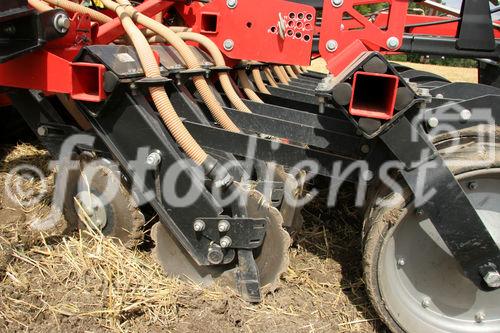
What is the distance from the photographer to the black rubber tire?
2.03 metres

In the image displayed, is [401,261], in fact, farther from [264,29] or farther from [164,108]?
[264,29]

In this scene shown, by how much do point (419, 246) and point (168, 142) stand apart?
53.3 inches

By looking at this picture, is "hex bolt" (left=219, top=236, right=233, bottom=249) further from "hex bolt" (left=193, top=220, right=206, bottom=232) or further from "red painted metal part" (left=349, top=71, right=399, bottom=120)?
"red painted metal part" (left=349, top=71, right=399, bottom=120)

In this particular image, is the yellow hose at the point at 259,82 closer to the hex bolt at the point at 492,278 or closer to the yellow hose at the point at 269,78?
the yellow hose at the point at 269,78

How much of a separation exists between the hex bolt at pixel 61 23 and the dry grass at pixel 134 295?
1133mm

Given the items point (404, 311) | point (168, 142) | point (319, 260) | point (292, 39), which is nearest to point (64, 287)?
point (168, 142)

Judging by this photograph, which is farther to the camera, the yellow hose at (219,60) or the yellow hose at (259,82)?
the yellow hose at (259,82)

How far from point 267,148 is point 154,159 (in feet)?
1.88

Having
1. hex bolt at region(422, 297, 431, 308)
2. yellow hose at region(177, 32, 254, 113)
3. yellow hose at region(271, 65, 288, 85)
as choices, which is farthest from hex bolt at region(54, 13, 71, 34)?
yellow hose at region(271, 65, 288, 85)

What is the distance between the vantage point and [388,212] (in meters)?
2.07

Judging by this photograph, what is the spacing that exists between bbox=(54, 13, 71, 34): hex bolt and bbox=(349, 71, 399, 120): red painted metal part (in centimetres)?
139

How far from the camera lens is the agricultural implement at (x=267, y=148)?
79.3 inches

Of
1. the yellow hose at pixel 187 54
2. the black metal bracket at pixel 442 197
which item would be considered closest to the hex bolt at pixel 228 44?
the yellow hose at pixel 187 54

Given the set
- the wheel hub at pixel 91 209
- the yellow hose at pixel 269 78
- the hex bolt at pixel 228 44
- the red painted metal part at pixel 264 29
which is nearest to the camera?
the wheel hub at pixel 91 209
